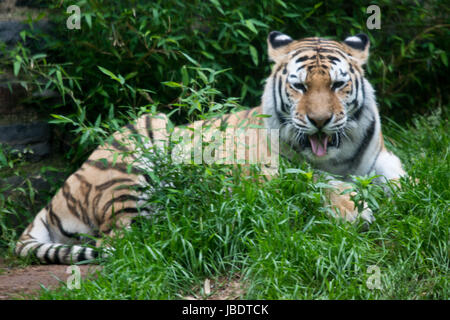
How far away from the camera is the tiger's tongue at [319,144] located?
4.10 meters

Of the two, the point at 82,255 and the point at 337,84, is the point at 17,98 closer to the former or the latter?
the point at 82,255

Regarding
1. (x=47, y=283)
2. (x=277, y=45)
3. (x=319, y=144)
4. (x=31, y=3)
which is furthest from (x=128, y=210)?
(x=31, y=3)

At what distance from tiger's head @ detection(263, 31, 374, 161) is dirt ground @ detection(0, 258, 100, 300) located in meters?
1.80

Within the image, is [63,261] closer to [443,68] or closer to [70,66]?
[70,66]

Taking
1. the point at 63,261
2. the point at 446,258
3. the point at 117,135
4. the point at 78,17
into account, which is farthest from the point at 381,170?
the point at 78,17

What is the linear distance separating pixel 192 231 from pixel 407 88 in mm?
4143

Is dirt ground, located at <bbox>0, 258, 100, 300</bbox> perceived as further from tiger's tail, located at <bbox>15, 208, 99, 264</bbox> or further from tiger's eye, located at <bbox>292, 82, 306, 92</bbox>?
tiger's eye, located at <bbox>292, 82, 306, 92</bbox>

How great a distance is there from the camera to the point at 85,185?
4477 mm

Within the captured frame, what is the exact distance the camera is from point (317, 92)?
13.1 feet

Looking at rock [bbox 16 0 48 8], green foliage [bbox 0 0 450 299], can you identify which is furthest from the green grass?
rock [bbox 16 0 48 8]

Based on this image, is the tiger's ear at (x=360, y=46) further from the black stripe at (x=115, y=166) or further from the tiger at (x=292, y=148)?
the black stripe at (x=115, y=166)

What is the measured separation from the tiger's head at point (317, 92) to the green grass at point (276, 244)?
29cm

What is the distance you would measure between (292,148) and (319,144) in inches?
10.1

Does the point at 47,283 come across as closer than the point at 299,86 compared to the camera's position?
Yes
